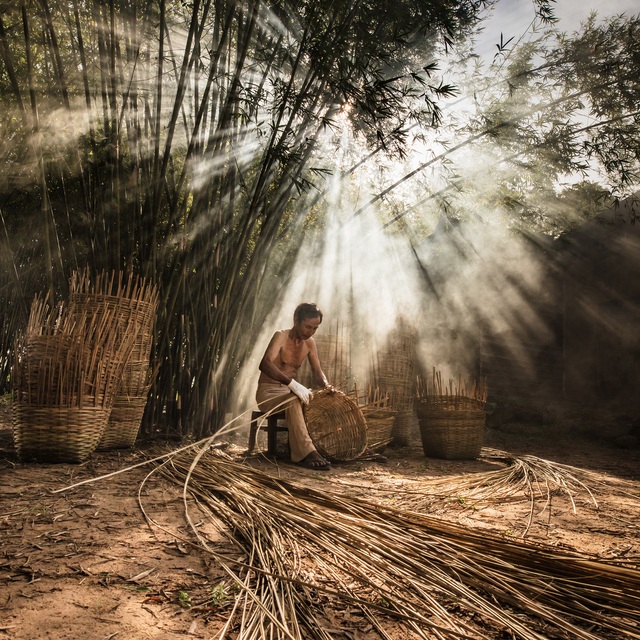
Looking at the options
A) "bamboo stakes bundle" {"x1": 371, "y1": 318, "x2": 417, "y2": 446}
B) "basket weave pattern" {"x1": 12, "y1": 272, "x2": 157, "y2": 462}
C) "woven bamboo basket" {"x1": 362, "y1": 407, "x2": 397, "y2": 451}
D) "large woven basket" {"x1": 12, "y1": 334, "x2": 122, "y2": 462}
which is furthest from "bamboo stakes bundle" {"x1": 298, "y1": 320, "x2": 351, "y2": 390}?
"large woven basket" {"x1": 12, "y1": 334, "x2": 122, "y2": 462}

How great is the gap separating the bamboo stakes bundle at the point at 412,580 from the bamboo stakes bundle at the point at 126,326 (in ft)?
4.92

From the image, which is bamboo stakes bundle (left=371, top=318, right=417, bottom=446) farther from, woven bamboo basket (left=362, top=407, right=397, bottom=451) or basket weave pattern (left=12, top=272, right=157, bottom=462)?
basket weave pattern (left=12, top=272, right=157, bottom=462)

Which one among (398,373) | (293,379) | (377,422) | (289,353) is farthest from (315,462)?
(398,373)

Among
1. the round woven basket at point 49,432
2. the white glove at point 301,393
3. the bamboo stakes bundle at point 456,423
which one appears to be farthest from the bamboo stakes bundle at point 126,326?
the bamboo stakes bundle at point 456,423

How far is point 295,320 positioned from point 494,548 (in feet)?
7.74

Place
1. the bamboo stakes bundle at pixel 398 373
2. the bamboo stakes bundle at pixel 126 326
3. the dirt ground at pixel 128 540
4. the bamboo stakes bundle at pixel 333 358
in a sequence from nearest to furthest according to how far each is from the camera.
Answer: the dirt ground at pixel 128 540 < the bamboo stakes bundle at pixel 126 326 < the bamboo stakes bundle at pixel 333 358 < the bamboo stakes bundle at pixel 398 373

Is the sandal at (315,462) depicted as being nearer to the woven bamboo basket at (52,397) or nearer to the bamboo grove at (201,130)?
the bamboo grove at (201,130)

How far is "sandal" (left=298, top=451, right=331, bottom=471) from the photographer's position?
10.5ft

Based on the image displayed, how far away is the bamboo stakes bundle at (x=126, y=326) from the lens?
9.58ft

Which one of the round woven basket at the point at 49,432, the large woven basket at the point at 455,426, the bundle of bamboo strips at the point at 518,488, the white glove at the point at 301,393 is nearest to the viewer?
the bundle of bamboo strips at the point at 518,488

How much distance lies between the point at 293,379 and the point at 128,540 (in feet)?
6.91

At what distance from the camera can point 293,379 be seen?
356 centimetres

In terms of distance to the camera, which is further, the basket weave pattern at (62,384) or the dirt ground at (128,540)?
the basket weave pattern at (62,384)

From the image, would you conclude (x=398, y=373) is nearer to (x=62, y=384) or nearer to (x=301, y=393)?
(x=301, y=393)
